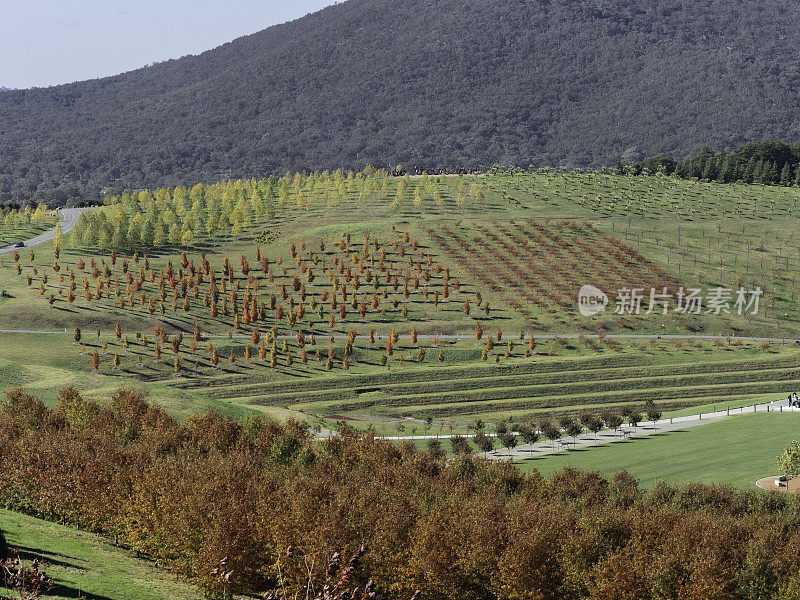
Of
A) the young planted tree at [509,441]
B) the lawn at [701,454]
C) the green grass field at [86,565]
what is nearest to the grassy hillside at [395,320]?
the young planted tree at [509,441]

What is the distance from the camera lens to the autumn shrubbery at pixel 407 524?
161 feet

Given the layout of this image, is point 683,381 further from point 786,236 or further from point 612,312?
point 786,236

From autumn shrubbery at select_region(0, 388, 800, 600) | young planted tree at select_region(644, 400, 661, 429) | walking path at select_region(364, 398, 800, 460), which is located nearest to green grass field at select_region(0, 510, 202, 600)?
autumn shrubbery at select_region(0, 388, 800, 600)

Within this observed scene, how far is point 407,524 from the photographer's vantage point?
2092 inches

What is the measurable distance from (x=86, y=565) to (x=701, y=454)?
61.6 meters

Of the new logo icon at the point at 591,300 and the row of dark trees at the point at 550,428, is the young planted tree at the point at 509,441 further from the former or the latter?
the new logo icon at the point at 591,300

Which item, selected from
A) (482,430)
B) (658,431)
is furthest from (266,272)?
(658,431)

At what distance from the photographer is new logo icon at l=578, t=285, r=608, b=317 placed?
513ft

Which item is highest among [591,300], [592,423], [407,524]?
[407,524]

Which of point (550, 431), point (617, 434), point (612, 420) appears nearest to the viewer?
point (550, 431)

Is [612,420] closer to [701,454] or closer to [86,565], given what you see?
[701,454]

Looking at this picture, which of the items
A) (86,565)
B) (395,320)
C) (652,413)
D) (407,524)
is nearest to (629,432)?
(652,413)

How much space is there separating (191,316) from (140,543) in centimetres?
9799

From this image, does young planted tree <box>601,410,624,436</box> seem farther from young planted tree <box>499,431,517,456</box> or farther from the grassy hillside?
the grassy hillside
